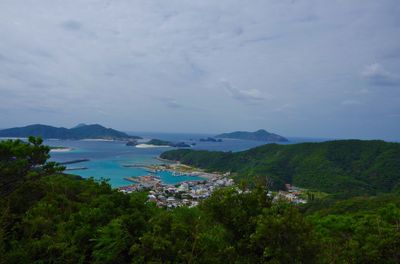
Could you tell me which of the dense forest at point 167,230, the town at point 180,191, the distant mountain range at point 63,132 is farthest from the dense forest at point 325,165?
the distant mountain range at point 63,132

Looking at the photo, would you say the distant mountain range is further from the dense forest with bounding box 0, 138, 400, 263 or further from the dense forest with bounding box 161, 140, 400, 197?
the dense forest with bounding box 0, 138, 400, 263

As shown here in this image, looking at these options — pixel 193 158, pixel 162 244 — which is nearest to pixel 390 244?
pixel 162 244

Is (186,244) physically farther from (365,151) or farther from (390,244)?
→ (365,151)

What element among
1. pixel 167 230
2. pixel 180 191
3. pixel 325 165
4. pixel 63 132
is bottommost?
pixel 180 191

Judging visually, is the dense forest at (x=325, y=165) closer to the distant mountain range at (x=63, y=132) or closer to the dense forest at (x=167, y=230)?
the dense forest at (x=167, y=230)

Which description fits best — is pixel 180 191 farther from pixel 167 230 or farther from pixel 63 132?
pixel 63 132

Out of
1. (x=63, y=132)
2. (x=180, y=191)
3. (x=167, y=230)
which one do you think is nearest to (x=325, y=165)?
(x=180, y=191)

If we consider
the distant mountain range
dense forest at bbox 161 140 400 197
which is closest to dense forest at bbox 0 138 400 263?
dense forest at bbox 161 140 400 197
